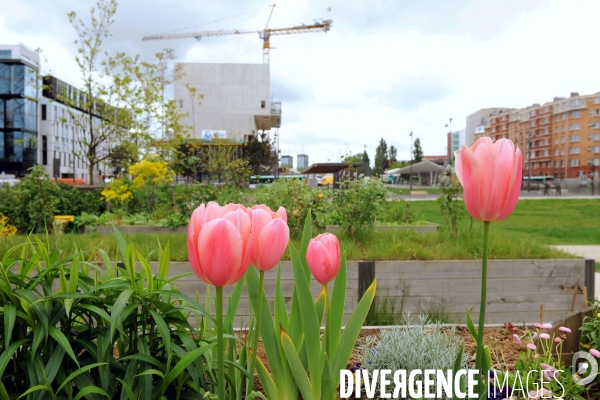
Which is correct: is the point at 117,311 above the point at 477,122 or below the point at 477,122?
below

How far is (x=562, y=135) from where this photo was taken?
330ft

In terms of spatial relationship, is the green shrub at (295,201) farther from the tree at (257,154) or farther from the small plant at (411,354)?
the tree at (257,154)

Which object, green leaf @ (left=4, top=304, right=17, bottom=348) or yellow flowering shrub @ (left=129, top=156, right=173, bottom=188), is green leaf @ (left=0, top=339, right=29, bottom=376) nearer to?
green leaf @ (left=4, top=304, right=17, bottom=348)

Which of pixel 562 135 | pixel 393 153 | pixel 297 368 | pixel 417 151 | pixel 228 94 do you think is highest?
pixel 562 135

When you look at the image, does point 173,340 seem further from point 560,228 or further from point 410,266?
point 560,228

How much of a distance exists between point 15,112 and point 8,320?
60.3 m

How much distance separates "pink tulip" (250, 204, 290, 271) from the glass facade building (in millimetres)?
55753

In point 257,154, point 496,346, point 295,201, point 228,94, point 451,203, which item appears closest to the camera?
point 496,346

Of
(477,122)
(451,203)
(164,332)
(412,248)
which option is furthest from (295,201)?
(477,122)

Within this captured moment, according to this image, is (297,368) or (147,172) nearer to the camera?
(297,368)

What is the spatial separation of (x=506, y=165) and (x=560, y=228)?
13208 mm

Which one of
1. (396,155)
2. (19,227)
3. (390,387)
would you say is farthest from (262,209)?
(396,155)

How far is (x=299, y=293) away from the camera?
1238 mm

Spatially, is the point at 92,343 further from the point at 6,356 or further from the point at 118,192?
the point at 118,192
